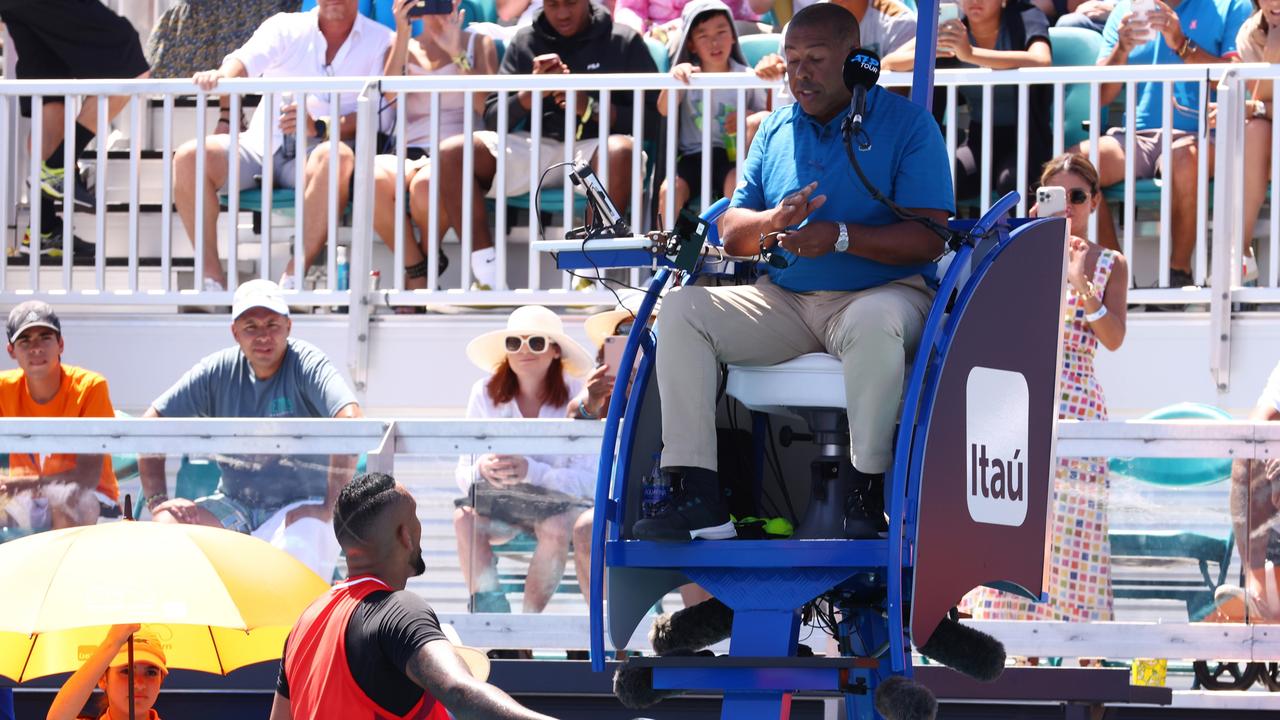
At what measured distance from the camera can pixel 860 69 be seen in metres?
5.06

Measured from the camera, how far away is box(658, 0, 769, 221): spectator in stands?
9969 millimetres

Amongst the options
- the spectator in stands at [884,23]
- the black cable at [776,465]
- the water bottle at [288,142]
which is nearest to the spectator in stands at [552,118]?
the water bottle at [288,142]

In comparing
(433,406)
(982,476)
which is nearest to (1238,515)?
(982,476)

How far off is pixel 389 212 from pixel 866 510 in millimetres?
5694

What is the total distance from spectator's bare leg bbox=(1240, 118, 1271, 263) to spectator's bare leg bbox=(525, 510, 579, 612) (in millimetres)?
4039

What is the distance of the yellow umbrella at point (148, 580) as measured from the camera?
5.17m

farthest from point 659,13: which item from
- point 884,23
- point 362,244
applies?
point 362,244

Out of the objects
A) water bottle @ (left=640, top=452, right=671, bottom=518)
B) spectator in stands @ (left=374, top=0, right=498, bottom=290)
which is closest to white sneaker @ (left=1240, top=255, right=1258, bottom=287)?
spectator in stands @ (left=374, top=0, right=498, bottom=290)

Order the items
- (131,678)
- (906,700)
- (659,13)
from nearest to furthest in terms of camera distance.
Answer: (906,700) < (131,678) < (659,13)

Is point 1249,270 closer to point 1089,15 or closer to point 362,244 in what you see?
point 1089,15

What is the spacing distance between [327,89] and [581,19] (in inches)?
54.5

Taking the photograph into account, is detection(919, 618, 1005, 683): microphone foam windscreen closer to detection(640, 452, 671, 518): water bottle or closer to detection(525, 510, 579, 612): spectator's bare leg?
detection(640, 452, 671, 518): water bottle

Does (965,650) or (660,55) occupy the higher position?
(660,55)

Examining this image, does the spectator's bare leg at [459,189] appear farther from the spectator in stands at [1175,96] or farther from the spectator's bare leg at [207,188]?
the spectator in stands at [1175,96]
